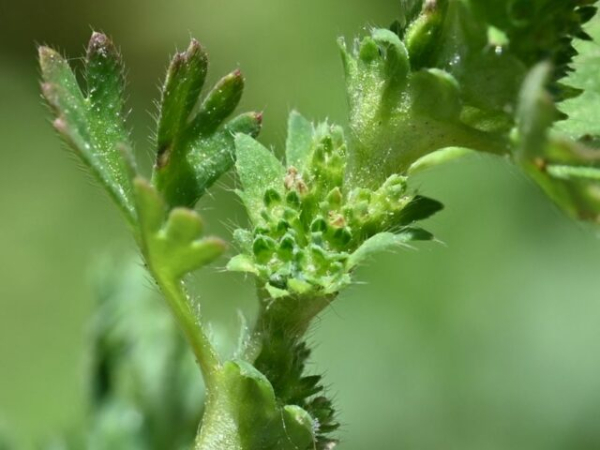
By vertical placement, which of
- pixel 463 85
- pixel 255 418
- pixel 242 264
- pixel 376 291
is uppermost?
pixel 463 85

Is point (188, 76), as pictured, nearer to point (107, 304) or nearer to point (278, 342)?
point (278, 342)

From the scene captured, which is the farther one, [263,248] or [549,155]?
[263,248]

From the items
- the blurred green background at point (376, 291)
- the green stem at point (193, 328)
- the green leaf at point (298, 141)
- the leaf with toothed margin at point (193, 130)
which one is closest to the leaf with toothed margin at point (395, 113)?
the green leaf at point (298, 141)

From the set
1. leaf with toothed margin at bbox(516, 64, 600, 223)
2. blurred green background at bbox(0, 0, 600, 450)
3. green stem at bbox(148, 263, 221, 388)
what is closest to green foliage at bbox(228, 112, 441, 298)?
green stem at bbox(148, 263, 221, 388)

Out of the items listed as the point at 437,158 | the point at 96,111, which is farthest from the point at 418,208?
the point at 96,111

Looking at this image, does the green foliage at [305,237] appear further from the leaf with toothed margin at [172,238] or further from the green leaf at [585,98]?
the green leaf at [585,98]

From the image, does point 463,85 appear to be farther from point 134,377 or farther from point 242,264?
point 134,377
